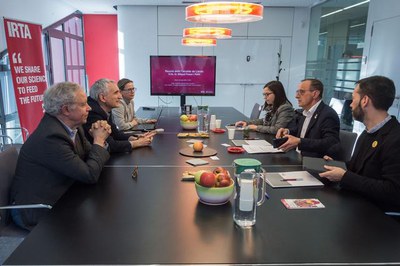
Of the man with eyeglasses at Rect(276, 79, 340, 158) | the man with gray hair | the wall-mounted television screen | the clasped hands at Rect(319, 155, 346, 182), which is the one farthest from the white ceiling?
the clasped hands at Rect(319, 155, 346, 182)

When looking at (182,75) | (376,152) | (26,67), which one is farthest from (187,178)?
(182,75)

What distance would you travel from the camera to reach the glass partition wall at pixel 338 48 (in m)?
4.99

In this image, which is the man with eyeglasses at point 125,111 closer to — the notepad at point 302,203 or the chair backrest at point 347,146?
the chair backrest at point 347,146

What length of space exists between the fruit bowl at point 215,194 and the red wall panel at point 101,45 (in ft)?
23.4

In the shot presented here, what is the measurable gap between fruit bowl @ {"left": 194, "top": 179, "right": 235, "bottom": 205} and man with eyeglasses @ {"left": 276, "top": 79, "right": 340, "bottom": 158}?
→ 40.2 inches

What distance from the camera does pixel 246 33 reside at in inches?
257

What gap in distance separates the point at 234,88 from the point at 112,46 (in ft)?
11.2

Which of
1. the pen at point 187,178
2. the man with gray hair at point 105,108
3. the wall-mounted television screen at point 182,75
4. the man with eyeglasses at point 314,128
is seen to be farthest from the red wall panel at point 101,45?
the pen at point 187,178

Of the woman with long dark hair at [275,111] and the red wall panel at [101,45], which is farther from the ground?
the red wall panel at [101,45]

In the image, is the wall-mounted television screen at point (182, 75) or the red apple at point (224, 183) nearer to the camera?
the red apple at point (224, 183)

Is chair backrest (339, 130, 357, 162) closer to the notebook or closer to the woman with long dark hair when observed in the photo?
the woman with long dark hair

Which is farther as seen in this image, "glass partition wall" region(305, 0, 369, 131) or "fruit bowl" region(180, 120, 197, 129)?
"glass partition wall" region(305, 0, 369, 131)

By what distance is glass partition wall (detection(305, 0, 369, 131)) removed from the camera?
499 centimetres

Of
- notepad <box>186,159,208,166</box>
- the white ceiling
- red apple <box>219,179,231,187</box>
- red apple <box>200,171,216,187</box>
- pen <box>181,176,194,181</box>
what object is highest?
the white ceiling
